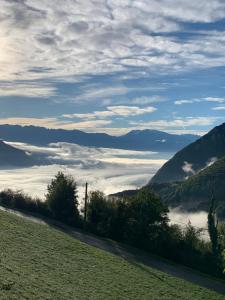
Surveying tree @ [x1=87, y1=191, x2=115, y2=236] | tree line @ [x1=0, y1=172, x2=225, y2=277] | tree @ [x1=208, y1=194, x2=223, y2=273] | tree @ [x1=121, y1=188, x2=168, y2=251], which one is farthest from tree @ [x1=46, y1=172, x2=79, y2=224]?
tree @ [x1=208, y1=194, x2=223, y2=273]

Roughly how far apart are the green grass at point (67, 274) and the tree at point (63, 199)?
24.9 meters

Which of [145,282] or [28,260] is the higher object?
[28,260]

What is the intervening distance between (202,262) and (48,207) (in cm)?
3497

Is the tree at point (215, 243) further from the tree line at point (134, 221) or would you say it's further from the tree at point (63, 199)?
the tree at point (63, 199)

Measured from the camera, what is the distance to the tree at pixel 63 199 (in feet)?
307

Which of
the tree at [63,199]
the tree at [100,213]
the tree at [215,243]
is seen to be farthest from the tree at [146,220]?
the tree at [63,199]

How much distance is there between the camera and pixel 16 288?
107 feet

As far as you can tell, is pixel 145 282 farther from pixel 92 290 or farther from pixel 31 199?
pixel 31 199

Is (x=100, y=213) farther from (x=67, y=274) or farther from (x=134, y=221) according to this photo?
(x=67, y=274)

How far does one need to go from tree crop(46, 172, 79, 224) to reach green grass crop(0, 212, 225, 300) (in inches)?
981

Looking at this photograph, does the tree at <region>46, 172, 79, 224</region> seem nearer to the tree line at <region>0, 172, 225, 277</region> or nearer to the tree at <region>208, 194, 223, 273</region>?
the tree line at <region>0, 172, 225, 277</region>

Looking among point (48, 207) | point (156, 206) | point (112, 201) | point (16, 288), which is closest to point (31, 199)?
point (48, 207)

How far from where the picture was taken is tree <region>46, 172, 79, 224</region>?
307 ft

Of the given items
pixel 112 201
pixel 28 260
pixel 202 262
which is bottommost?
pixel 202 262
